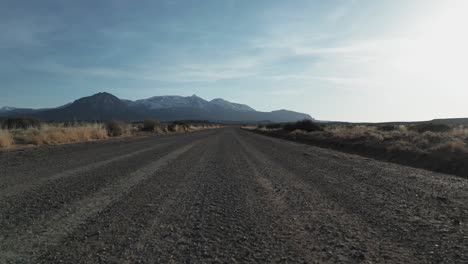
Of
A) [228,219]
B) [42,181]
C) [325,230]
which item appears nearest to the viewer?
[325,230]

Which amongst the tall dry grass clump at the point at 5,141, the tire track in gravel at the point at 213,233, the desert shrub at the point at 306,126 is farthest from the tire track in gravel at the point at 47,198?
the desert shrub at the point at 306,126

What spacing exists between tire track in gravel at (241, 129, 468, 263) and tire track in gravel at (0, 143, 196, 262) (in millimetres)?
4051

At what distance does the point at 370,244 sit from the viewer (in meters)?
4.64

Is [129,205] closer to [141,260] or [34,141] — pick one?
[141,260]

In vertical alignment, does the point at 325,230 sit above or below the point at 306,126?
below

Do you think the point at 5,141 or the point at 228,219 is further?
the point at 5,141

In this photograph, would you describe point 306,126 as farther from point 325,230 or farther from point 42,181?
point 325,230

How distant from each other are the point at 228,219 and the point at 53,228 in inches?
96.5

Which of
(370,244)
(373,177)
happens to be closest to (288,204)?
(370,244)

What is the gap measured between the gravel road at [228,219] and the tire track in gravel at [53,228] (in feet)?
0.04

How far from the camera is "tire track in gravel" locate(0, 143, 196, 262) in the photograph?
4168 millimetres

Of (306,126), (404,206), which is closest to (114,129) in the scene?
(306,126)

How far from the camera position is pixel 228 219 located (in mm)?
5812

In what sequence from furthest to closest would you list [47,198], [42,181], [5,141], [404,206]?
[5,141] < [42,181] < [47,198] < [404,206]
